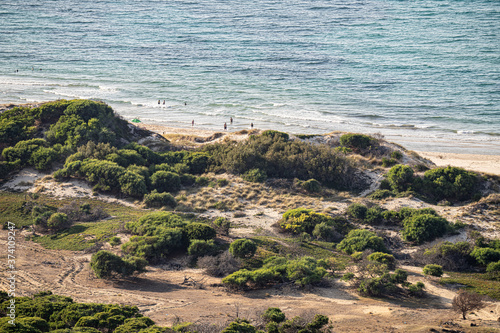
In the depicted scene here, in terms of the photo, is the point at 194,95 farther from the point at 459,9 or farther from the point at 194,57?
the point at 459,9

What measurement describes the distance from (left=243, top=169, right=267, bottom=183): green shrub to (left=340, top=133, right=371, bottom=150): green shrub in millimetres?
7020

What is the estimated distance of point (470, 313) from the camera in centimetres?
1247

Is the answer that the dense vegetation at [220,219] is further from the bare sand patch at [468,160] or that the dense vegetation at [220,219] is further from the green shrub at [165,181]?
the bare sand patch at [468,160]

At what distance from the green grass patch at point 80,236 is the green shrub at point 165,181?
496 centimetres

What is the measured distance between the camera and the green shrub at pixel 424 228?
18734 mm

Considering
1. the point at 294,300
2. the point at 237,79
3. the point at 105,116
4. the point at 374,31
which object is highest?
the point at 374,31

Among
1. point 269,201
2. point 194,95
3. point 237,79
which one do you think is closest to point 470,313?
point 269,201

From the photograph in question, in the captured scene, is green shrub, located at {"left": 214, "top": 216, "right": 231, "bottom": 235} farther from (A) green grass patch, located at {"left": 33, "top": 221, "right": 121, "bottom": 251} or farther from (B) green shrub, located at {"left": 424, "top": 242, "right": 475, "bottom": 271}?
(B) green shrub, located at {"left": 424, "top": 242, "right": 475, "bottom": 271}

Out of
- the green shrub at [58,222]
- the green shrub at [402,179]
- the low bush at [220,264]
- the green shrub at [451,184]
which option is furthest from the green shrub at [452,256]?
the green shrub at [58,222]

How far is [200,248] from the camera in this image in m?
16.6

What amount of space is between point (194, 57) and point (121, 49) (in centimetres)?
1691

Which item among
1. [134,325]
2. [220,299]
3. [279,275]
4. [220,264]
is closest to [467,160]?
[279,275]

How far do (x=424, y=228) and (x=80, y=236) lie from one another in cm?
1494

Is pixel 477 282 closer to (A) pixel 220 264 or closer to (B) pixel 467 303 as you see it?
(B) pixel 467 303
